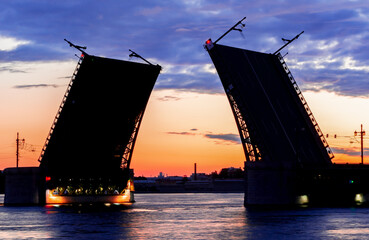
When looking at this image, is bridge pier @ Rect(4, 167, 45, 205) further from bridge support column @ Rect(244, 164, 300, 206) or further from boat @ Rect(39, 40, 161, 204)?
bridge support column @ Rect(244, 164, 300, 206)

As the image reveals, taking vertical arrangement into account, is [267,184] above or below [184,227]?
above

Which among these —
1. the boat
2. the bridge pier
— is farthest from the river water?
the bridge pier

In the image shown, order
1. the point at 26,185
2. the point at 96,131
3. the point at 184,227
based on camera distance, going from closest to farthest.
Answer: the point at 184,227, the point at 96,131, the point at 26,185

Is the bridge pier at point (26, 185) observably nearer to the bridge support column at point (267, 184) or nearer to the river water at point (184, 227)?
the river water at point (184, 227)

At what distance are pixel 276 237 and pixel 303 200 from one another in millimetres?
34137

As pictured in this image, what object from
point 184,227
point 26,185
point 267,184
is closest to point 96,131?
point 26,185

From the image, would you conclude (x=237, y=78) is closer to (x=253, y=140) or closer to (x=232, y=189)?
(x=253, y=140)

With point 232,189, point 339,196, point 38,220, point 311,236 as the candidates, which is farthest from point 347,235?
point 232,189

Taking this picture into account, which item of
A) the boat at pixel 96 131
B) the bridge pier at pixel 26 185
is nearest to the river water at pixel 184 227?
the boat at pixel 96 131

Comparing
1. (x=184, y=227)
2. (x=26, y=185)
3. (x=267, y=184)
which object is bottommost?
(x=184, y=227)

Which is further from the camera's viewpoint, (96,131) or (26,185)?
(26,185)

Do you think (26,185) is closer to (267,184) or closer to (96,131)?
(96,131)

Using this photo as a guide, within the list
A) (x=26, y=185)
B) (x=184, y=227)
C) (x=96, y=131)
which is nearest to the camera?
(x=184, y=227)

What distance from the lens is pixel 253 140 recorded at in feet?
198
